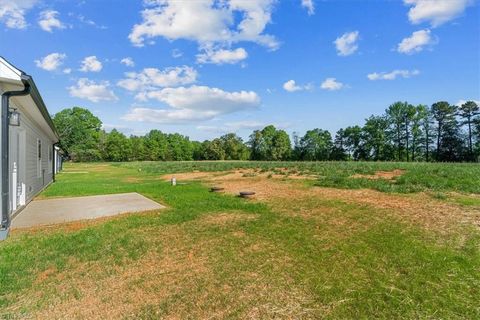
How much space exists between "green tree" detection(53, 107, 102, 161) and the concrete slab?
1944 inches

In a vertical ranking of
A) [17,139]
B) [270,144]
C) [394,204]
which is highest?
[270,144]

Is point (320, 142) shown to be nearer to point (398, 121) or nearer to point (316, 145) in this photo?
point (316, 145)

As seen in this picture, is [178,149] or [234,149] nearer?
[234,149]

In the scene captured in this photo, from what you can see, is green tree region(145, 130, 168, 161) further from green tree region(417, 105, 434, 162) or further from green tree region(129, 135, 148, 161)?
green tree region(417, 105, 434, 162)

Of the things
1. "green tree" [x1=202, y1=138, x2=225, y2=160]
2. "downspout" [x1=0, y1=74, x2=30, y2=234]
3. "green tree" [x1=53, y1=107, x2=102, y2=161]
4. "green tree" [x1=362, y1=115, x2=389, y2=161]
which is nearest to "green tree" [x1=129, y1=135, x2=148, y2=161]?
"green tree" [x1=53, y1=107, x2=102, y2=161]

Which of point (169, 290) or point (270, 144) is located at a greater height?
point (270, 144)

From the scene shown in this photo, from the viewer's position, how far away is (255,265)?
3.91 meters

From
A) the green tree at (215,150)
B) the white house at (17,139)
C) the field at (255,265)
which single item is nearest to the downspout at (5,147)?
the white house at (17,139)

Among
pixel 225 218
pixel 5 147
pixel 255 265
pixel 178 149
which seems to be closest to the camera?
pixel 255 265

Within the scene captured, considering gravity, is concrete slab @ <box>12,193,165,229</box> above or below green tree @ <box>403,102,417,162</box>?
below

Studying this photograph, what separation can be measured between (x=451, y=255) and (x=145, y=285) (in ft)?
14.1

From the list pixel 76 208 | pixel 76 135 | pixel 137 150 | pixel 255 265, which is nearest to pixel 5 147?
pixel 76 208

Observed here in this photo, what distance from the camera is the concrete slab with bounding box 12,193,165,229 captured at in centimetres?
669

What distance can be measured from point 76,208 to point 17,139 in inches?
104
